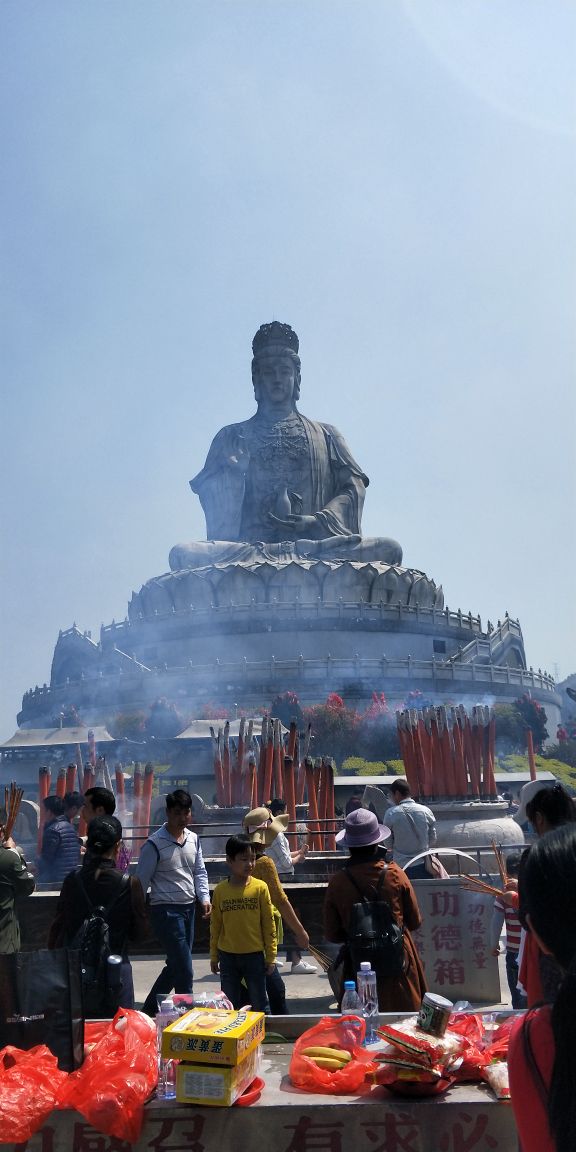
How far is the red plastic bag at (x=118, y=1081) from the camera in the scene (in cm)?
282

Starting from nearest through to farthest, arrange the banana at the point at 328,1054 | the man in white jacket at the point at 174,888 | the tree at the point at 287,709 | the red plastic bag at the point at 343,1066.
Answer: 1. the red plastic bag at the point at 343,1066
2. the banana at the point at 328,1054
3. the man in white jacket at the point at 174,888
4. the tree at the point at 287,709

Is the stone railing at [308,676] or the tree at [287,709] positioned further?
the stone railing at [308,676]

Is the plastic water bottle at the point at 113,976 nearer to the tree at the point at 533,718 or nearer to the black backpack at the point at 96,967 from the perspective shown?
the black backpack at the point at 96,967

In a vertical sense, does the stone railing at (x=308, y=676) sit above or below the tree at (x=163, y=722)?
above

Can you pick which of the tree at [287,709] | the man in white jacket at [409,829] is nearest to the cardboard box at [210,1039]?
the man in white jacket at [409,829]

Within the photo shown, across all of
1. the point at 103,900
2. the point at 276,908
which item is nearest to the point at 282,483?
the point at 276,908

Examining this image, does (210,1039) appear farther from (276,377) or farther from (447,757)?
(276,377)

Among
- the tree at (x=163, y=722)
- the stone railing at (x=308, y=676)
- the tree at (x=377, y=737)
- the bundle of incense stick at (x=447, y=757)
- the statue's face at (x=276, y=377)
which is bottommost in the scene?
the bundle of incense stick at (x=447, y=757)

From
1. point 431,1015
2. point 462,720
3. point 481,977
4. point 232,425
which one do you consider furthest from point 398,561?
point 431,1015

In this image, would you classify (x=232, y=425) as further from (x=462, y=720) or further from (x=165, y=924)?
(x=165, y=924)

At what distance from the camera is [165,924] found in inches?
199

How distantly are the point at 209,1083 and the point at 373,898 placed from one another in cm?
134

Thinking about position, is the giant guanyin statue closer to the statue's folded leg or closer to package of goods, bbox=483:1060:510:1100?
the statue's folded leg

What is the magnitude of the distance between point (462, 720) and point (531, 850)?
1141 cm
